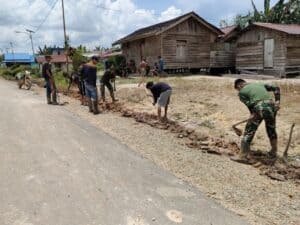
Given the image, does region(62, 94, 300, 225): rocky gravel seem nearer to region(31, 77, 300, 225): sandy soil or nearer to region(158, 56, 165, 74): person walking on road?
region(31, 77, 300, 225): sandy soil

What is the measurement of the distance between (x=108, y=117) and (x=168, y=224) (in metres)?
7.26

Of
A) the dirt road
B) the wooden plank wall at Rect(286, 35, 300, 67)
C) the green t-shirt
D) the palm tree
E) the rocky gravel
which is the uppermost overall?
the palm tree

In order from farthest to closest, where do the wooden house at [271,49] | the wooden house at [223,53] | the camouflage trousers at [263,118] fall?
the wooden house at [223,53] < the wooden house at [271,49] < the camouflage trousers at [263,118]

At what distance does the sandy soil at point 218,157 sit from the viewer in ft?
16.5

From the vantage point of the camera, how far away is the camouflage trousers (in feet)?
22.6

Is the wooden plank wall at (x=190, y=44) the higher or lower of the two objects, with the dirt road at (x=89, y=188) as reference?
higher

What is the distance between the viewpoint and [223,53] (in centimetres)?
3006

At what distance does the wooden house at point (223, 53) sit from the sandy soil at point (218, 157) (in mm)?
14114

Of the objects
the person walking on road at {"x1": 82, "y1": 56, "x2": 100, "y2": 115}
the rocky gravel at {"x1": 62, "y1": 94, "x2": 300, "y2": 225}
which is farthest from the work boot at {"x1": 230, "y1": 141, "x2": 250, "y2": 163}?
the person walking on road at {"x1": 82, "y1": 56, "x2": 100, "y2": 115}

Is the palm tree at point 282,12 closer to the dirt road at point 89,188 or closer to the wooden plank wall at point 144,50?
the wooden plank wall at point 144,50

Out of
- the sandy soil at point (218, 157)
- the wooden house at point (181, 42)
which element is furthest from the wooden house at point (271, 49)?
the sandy soil at point (218, 157)

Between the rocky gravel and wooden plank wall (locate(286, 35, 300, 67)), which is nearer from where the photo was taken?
the rocky gravel

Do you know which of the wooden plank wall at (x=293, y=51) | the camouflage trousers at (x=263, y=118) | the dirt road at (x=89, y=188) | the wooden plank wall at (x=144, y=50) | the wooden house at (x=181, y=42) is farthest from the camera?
the wooden plank wall at (x=144, y=50)

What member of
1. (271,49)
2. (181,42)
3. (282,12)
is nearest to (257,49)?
(271,49)
